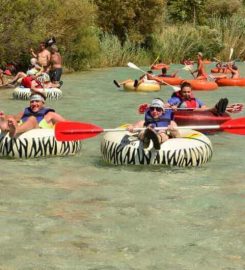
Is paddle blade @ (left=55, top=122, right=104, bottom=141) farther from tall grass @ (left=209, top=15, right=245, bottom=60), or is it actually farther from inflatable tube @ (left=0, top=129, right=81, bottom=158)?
tall grass @ (left=209, top=15, right=245, bottom=60)

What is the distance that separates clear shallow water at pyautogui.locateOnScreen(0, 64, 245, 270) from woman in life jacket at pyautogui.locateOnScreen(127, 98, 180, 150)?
1.15 ft

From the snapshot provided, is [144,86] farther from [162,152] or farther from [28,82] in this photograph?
[162,152]

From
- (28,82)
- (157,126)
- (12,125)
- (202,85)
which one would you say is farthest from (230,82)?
(12,125)

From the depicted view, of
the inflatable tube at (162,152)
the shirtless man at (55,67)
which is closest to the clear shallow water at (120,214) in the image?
the inflatable tube at (162,152)

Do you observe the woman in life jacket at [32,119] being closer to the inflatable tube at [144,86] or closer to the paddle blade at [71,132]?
the paddle blade at [71,132]

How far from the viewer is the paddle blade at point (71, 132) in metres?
7.06

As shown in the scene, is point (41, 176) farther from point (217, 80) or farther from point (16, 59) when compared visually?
point (16, 59)

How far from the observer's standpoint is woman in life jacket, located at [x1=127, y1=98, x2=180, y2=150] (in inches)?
261

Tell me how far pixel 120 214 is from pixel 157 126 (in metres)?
2.04

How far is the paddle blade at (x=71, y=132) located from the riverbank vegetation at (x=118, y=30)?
9.56 meters

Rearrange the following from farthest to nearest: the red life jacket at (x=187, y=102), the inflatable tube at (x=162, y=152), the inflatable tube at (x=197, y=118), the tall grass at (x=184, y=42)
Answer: the tall grass at (x=184, y=42)
the red life jacket at (x=187, y=102)
the inflatable tube at (x=197, y=118)
the inflatable tube at (x=162, y=152)

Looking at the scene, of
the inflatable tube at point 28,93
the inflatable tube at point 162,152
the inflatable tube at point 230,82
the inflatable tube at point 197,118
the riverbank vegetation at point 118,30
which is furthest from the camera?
the riverbank vegetation at point 118,30

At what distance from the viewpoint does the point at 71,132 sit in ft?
23.2

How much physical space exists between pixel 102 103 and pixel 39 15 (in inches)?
246
